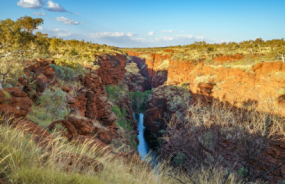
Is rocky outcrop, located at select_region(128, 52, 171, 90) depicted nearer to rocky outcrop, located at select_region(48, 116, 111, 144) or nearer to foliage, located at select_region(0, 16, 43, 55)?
foliage, located at select_region(0, 16, 43, 55)

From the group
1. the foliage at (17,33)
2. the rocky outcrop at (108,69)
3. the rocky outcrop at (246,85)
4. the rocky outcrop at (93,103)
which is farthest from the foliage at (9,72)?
the rocky outcrop at (108,69)

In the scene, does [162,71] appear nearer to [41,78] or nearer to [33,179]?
[41,78]

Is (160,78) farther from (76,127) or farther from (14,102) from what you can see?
(14,102)

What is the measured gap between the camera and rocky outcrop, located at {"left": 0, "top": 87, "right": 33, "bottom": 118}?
4.70m

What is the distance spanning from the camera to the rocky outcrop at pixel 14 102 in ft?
15.4

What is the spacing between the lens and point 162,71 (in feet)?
195

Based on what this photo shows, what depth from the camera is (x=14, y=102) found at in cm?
548

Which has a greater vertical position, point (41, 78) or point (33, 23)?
point (33, 23)

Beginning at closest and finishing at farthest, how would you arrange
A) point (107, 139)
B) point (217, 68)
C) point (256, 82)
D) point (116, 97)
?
point (107, 139), point (256, 82), point (217, 68), point (116, 97)

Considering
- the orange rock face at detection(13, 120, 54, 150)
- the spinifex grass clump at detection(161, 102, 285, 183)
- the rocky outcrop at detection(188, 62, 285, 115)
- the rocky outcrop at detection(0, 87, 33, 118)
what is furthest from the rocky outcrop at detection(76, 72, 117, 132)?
the rocky outcrop at detection(188, 62, 285, 115)

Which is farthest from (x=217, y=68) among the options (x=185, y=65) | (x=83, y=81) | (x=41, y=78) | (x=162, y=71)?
(x=162, y=71)

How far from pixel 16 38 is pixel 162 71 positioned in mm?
50774

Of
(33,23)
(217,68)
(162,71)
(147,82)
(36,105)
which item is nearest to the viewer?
(36,105)

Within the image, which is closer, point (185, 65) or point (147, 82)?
point (185, 65)
